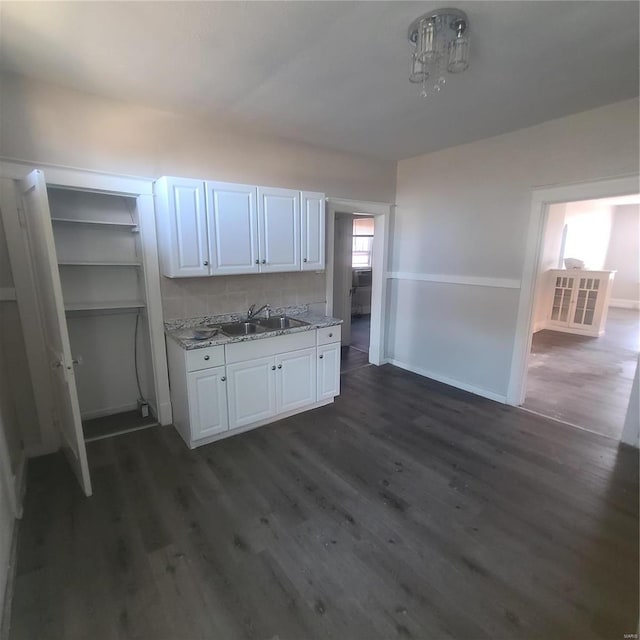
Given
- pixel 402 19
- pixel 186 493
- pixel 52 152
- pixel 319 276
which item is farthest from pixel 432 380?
pixel 52 152

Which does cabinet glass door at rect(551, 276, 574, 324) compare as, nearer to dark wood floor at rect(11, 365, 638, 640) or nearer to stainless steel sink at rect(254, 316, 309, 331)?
dark wood floor at rect(11, 365, 638, 640)

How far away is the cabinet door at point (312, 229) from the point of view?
10.7 feet

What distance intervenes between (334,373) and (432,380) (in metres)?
1.44

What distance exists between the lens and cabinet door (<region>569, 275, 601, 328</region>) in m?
6.11

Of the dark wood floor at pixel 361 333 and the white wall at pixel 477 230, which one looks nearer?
the white wall at pixel 477 230

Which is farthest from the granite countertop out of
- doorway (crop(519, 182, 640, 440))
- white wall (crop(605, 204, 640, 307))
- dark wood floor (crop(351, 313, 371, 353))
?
white wall (crop(605, 204, 640, 307))

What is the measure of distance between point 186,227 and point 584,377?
15.9 feet

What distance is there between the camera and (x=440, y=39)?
167 centimetres

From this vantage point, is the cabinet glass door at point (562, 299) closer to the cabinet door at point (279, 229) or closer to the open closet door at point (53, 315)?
the cabinet door at point (279, 229)

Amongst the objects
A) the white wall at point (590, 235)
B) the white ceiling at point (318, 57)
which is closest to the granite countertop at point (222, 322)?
the white ceiling at point (318, 57)

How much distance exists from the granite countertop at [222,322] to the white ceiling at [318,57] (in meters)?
1.74

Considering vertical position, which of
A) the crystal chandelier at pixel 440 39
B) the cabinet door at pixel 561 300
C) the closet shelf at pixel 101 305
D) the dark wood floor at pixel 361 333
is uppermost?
the crystal chandelier at pixel 440 39

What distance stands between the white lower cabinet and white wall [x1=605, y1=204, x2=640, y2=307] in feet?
29.7

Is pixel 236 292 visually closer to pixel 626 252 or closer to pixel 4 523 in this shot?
pixel 4 523
